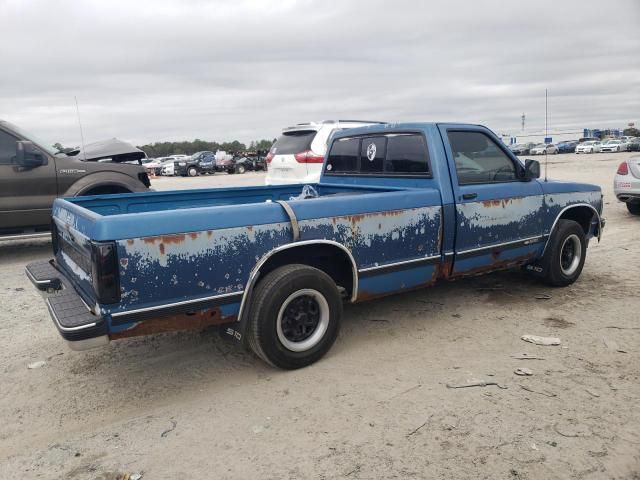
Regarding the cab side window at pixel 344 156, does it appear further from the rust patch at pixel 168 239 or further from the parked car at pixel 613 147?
the parked car at pixel 613 147

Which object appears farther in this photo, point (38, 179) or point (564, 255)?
point (38, 179)

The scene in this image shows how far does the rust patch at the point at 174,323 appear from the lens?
3.19 m

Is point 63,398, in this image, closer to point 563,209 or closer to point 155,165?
point 563,209

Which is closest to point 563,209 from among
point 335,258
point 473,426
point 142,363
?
point 335,258

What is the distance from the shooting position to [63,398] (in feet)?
11.7

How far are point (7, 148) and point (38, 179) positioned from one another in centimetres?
61

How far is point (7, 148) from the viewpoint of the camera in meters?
7.60

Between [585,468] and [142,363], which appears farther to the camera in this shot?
[142,363]

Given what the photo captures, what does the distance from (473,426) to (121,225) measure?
2358 mm

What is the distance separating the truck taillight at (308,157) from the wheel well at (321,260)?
4971 mm

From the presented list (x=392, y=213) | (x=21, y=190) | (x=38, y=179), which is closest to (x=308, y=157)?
(x=38, y=179)

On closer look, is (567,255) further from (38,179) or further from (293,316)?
(38,179)

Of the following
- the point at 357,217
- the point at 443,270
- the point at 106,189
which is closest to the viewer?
the point at 357,217

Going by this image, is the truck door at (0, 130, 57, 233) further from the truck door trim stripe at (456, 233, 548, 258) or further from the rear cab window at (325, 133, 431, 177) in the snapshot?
the truck door trim stripe at (456, 233, 548, 258)
